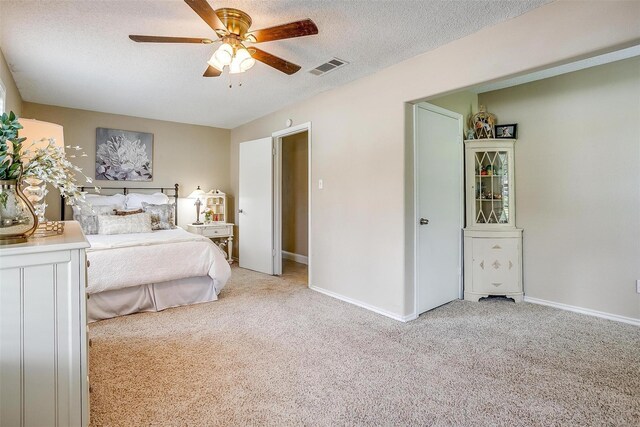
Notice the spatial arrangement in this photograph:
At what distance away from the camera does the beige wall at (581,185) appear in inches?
121

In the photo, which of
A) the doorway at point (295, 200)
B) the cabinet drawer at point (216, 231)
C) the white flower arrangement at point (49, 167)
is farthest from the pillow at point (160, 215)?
the white flower arrangement at point (49, 167)

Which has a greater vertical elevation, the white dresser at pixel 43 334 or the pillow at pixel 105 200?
the pillow at pixel 105 200

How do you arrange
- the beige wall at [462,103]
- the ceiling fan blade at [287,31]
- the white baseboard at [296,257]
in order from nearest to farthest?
1. the ceiling fan blade at [287,31]
2. the beige wall at [462,103]
3. the white baseboard at [296,257]

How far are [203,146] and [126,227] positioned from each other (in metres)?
2.23

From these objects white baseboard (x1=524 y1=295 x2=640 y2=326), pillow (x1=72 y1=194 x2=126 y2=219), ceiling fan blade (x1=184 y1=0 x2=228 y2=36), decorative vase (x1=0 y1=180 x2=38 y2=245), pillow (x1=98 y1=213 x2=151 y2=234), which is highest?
ceiling fan blade (x1=184 y1=0 x2=228 y2=36)

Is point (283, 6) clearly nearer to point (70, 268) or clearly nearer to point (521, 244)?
point (70, 268)

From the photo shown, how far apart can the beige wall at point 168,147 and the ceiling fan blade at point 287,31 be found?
3.74 metres

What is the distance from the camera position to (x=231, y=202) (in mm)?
6109

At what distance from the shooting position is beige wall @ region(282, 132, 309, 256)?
5965 mm

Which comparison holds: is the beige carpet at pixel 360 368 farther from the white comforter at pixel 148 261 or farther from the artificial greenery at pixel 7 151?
the artificial greenery at pixel 7 151

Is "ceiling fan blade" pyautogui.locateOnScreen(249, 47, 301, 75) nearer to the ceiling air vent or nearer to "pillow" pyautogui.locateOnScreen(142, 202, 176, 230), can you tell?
the ceiling air vent

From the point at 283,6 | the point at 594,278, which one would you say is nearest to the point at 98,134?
the point at 283,6

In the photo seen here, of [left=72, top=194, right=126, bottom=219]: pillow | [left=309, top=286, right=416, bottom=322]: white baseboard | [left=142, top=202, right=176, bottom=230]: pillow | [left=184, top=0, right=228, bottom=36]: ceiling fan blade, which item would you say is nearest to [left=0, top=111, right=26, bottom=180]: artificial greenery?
[left=184, top=0, right=228, bottom=36]: ceiling fan blade

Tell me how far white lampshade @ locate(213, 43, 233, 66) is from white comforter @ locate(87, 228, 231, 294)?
73.1 inches
